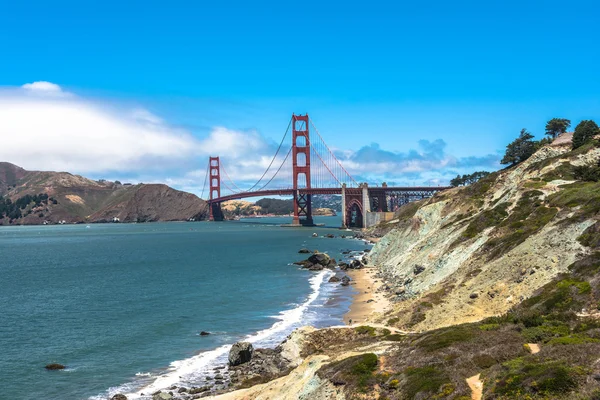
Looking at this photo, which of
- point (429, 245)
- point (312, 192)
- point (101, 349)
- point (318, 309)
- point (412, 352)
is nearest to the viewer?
point (412, 352)

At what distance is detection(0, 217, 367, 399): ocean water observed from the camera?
26812mm

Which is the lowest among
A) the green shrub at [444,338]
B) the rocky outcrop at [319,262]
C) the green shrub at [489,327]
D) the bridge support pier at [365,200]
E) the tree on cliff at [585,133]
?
the rocky outcrop at [319,262]

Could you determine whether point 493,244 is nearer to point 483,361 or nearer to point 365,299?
point 365,299

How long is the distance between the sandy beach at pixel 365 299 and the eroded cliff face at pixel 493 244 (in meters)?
1.57

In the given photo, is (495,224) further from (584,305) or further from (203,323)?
(203,323)

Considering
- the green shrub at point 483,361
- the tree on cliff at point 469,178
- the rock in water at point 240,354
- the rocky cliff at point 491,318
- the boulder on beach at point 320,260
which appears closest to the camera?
the rocky cliff at point 491,318

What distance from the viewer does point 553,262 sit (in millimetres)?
27484

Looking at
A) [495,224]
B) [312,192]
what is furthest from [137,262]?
[312,192]

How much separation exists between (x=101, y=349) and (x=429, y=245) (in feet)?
104

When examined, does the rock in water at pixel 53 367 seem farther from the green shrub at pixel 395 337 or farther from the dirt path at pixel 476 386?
the dirt path at pixel 476 386

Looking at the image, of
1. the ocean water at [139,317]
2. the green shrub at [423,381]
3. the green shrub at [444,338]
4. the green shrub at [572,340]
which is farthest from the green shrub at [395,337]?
the ocean water at [139,317]

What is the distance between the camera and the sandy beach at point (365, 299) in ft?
120

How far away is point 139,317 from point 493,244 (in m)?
27.0

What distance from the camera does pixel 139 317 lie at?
40.4 meters
